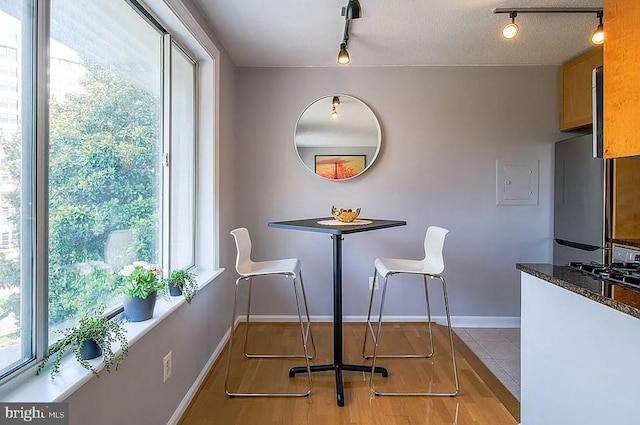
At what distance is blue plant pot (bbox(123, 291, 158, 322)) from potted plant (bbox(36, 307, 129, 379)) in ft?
0.83

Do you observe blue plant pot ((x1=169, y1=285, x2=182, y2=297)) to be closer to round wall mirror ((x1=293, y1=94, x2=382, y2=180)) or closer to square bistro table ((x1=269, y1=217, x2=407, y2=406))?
square bistro table ((x1=269, y1=217, x2=407, y2=406))

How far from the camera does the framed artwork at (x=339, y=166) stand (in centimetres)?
338

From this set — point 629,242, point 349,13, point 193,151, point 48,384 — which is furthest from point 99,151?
point 629,242

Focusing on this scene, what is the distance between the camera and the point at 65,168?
1342mm

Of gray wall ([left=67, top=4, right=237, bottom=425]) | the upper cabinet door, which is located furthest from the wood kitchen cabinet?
gray wall ([left=67, top=4, right=237, bottom=425])

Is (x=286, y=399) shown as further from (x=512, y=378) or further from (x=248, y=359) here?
(x=512, y=378)

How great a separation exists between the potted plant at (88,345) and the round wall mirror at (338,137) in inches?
90.7

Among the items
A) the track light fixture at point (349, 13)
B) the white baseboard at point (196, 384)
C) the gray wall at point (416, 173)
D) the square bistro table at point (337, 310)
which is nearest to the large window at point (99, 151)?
the white baseboard at point (196, 384)

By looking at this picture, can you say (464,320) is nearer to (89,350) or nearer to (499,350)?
(499,350)

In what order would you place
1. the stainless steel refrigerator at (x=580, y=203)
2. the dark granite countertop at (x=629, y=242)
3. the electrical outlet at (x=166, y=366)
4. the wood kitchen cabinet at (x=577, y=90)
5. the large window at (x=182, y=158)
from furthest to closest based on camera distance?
the wood kitchen cabinet at (x=577, y=90), the stainless steel refrigerator at (x=580, y=203), the dark granite countertop at (x=629, y=242), the large window at (x=182, y=158), the electrical outlet at (x=166, y=366)

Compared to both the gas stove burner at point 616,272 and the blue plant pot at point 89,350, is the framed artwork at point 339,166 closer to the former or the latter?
the gas stove burner at point 616,272

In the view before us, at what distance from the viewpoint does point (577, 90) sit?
315 cm

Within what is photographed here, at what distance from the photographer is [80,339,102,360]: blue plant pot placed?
1262 millimetres

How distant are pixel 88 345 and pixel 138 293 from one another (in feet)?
1.17
